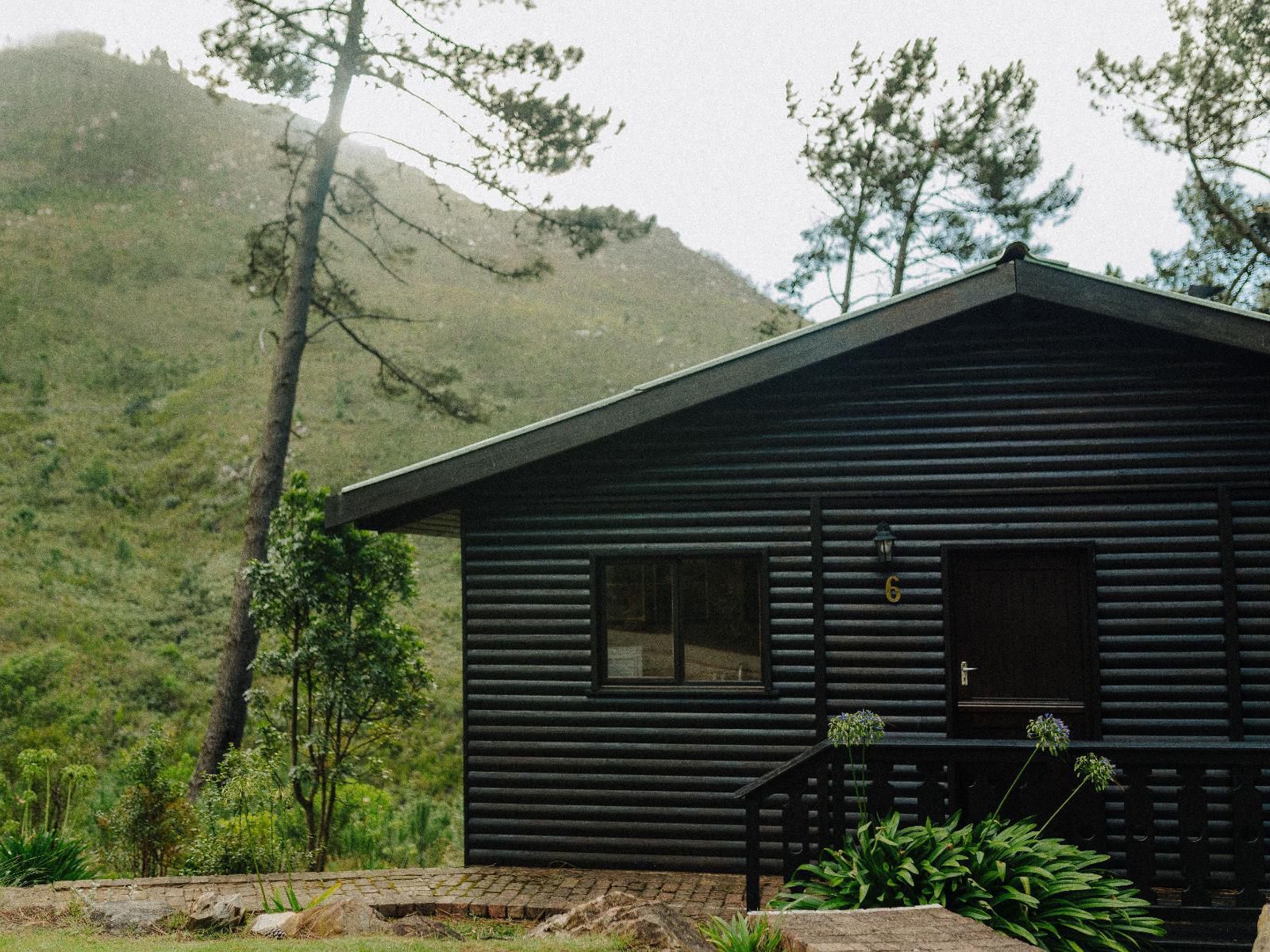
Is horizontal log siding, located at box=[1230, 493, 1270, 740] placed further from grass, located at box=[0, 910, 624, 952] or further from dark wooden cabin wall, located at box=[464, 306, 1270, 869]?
grass, located at box=[0, 910, 624, 952]

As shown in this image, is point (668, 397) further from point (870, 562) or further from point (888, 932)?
point (888, 932)

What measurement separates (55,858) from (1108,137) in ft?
58.3

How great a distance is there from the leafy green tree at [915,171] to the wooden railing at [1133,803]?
13587 millimetres

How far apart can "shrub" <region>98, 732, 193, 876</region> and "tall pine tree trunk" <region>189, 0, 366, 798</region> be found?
6.04 feet

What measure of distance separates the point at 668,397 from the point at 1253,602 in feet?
14.3

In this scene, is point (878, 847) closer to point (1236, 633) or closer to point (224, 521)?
point (1236, 633)

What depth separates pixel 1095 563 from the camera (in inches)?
294

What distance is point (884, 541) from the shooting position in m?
7.61

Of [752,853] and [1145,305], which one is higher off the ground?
[1145,305]

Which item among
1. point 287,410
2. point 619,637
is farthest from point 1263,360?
point 287,410

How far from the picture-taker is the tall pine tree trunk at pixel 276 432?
11047 mm

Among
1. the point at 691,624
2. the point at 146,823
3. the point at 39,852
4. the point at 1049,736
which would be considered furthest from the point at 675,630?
the point at 39,852

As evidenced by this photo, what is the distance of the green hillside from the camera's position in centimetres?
1995

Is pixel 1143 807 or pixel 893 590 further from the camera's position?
pixel 893 590
